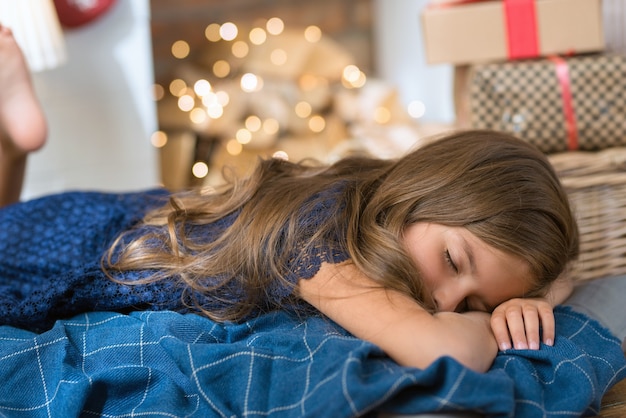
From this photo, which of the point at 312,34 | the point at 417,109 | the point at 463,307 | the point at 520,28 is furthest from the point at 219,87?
the point at 463,307

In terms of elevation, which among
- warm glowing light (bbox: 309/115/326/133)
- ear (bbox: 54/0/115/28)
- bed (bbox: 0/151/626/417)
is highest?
ear (bbox: 54/0/115/28)

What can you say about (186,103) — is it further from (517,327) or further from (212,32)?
(517,327)

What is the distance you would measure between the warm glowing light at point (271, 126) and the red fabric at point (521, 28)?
0.88 meters

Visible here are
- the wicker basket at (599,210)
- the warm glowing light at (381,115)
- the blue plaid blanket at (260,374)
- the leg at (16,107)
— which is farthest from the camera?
the warm glowing light at (381,115)

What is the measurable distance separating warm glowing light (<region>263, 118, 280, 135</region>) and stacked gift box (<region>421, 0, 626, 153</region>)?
720 millimetres

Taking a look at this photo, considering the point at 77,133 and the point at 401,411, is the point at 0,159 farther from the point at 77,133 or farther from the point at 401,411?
the point at 401,411

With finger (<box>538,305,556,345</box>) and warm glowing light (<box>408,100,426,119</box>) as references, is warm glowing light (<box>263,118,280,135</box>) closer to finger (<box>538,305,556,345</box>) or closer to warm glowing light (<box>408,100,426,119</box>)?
warm glowing light (<box>408,100,426,119</box>)

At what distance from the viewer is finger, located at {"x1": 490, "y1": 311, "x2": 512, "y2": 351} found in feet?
3.07

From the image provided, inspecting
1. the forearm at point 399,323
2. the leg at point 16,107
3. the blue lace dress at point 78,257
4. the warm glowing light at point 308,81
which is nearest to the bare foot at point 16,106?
the leg at point 16,107

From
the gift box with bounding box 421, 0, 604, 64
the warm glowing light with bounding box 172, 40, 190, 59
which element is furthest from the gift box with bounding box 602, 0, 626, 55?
the warm glowing light with bounding box 172, 40, 190, 59

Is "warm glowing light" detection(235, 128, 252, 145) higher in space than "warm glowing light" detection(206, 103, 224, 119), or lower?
lower

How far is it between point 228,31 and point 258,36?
96mm

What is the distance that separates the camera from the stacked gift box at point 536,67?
139 cm

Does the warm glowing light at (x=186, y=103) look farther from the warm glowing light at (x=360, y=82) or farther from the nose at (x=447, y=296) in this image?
the nose at (x=447, y=296)
